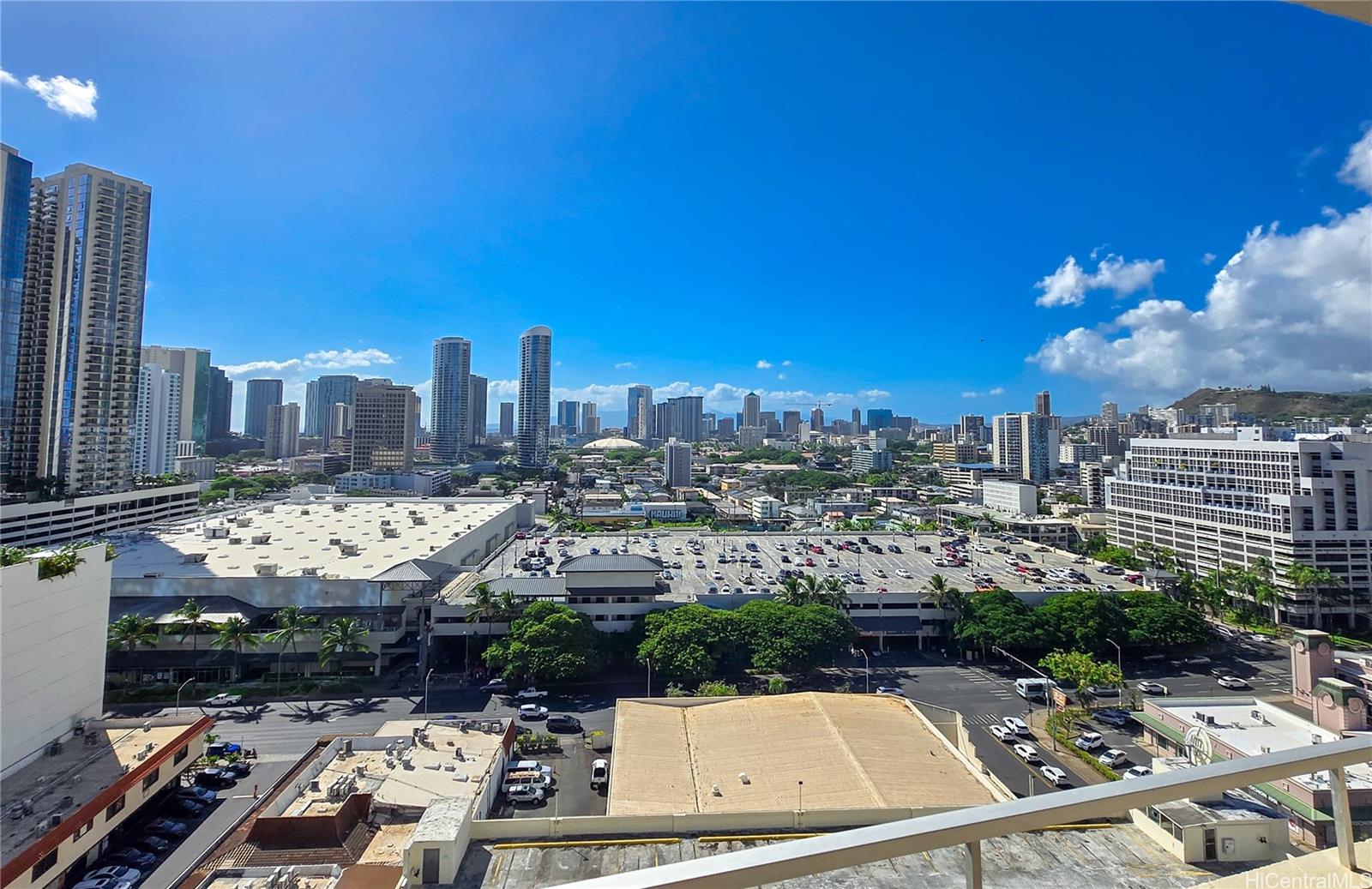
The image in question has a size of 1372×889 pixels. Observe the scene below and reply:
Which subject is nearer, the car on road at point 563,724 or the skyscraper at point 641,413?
the car on road at point 563,724

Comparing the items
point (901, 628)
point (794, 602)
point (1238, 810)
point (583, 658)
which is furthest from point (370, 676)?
point (1238, 810)

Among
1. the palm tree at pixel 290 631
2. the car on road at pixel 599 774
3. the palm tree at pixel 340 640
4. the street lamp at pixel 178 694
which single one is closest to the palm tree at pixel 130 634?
the street lamp at pixel 178 694

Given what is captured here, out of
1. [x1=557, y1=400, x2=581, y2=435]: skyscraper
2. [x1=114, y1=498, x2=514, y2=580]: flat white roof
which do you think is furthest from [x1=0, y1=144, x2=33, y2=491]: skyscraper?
[x1=557, y1=400, x2=581, y2=435]: skyscraper

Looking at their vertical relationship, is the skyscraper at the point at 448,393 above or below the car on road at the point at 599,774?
above

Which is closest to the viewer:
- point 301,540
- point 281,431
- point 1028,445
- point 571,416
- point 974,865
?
point 974,865

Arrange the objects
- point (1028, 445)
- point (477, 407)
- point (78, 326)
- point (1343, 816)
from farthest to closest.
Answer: point (477, 407) → point (1028, 445) → point (78, 326) → point (1343, 816)

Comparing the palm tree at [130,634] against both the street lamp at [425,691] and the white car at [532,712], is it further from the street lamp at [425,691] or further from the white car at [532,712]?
the white car at [532,712]

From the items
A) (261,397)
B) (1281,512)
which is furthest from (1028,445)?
(261,397)

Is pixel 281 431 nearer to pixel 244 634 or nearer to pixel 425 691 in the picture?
pixel 244 634
